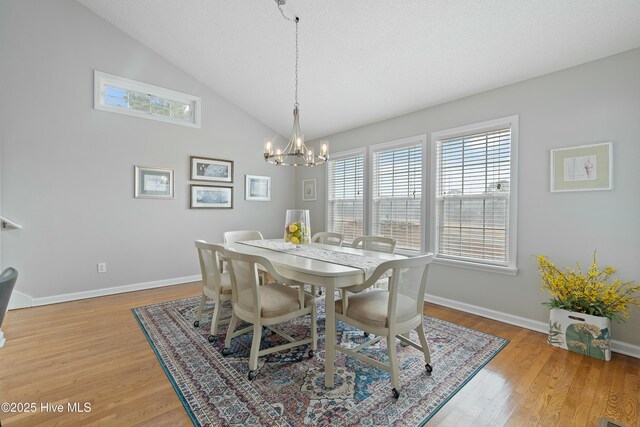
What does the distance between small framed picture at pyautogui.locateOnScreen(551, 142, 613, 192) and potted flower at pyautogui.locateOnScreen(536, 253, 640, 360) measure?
25.0 inches

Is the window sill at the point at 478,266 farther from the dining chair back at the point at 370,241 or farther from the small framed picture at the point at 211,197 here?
the small framed picture at the point at 211,197

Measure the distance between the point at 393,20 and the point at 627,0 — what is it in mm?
1639

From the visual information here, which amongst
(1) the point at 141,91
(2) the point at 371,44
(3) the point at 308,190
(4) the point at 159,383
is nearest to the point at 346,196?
(3) the point at 308,190

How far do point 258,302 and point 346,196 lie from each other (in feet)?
10.2

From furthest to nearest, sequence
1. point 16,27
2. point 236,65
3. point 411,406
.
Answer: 1. point 236,65
2. point 16,27
3. point 411,406

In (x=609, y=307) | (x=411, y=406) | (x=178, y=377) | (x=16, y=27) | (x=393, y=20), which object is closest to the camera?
(x=411, y=406)

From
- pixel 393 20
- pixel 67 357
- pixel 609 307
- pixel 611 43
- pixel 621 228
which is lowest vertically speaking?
pixel 67 357

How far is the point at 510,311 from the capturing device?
9.70 ft

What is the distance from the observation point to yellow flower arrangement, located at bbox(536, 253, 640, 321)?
7.45 ft

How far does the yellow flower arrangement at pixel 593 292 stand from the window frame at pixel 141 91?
4.95 meters

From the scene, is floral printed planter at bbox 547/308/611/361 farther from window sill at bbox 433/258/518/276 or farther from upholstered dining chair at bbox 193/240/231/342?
upholstered dining chair at bbox 193/240/231/342

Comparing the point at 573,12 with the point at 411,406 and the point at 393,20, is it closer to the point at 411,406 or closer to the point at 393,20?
the point at 393,20

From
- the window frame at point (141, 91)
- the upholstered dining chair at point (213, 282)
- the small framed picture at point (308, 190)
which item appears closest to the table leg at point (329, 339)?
the upholstered dining chair at point (213, 282)

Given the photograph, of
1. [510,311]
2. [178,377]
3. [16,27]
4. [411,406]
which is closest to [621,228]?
[510,311]
